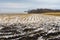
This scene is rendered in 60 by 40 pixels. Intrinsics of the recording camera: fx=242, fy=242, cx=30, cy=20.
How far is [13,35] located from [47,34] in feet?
8.69

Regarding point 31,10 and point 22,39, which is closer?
point 22,39

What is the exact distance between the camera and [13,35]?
1767cm

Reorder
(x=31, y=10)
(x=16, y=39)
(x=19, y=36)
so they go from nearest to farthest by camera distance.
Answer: (x=16, y=39) → (x=19, y=36) → (x=31, y=10)

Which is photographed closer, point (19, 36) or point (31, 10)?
point (19, 36)

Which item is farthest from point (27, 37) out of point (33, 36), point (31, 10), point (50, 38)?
point (31, 10)

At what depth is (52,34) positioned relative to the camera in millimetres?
18547

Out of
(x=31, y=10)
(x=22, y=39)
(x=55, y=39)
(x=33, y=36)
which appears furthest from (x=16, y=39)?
(x=31, y=10)

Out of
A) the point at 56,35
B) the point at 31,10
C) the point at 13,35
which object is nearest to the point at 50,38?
the point at 56,35

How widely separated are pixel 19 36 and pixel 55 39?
2.66 meters

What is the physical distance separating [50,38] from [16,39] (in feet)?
7.87

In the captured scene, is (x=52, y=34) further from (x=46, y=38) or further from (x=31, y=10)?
(x=31, y=10)

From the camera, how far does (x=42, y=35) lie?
18047 millimetres

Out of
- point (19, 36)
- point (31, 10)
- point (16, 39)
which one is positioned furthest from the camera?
point (31, 10)

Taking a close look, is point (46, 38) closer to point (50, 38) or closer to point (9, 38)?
point (50, 38)
